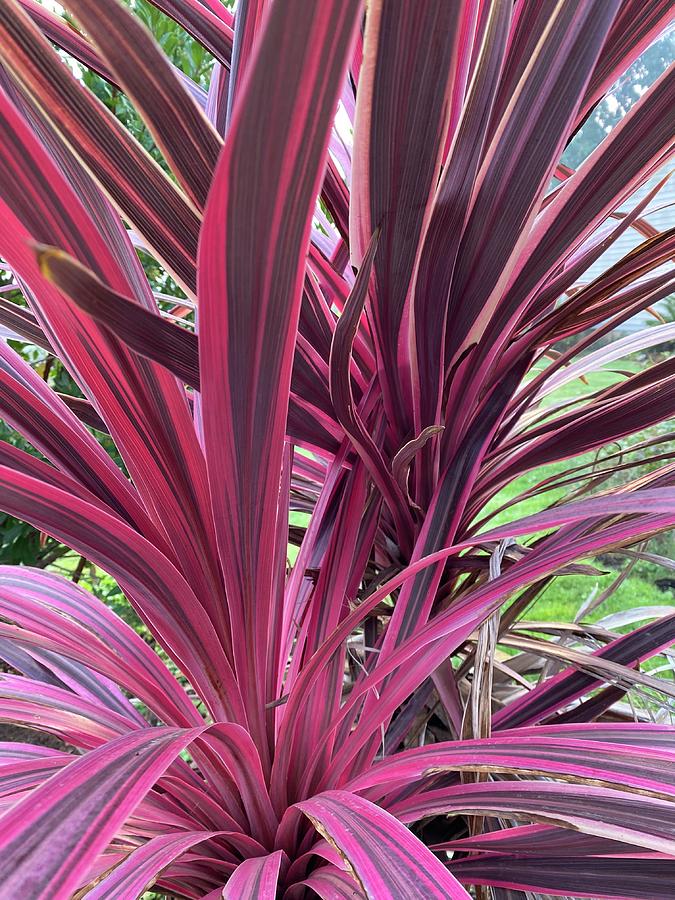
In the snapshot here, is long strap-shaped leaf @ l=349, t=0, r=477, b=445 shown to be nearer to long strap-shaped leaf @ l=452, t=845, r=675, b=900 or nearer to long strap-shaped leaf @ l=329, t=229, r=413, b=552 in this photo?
long strap-shaped leaf @ l=329, t=229, r=413, b=552

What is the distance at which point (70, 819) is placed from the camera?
8.3 inches

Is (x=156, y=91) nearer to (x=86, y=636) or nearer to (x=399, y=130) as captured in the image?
(x=399, y=130)

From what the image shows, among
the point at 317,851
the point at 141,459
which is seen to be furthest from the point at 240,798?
the point at 141,459

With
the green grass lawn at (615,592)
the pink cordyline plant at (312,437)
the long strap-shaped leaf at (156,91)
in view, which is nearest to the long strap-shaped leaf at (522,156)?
the pink cordyline plant at (312,437)

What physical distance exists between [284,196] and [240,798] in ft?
1.21

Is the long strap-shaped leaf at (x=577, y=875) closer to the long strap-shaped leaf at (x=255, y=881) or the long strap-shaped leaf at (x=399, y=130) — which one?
the long strap-shaped leaf at (x=255, y=881)

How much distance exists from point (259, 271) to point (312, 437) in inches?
9.5

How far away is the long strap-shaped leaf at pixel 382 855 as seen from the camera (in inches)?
9.9

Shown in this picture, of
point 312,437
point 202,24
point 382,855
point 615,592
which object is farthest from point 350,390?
→ point 615,592

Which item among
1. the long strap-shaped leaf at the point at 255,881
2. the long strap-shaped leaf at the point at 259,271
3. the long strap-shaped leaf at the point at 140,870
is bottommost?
the long strap-shaped leaf at the point at 140,870

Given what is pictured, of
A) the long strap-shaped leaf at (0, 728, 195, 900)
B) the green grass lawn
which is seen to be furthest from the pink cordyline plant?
the green grass lawn

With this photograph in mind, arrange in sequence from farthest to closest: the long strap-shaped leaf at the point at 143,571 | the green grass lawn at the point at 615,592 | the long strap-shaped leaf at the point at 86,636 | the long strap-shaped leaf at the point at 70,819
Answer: the green grass lawn at the point at 615,592, the long strap-shaped leaf at the point at 86,636, the long strap-shaped leaf at the point at 143,571, the long strap-shaped leaf at the point at 70,819

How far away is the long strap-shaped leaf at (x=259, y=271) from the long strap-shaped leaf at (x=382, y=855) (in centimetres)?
11

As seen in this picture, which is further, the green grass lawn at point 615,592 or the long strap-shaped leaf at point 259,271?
the green grass lawn at point 615,592
